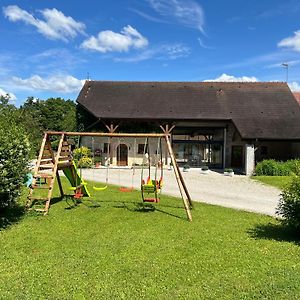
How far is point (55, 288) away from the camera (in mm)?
5117

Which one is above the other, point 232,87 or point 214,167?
point 232,87

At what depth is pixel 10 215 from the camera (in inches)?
379

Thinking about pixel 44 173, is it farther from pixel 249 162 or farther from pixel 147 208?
pixel 249 162

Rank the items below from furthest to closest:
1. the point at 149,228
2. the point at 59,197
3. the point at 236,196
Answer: the point at 236,196 → the point at 59,197 → the point at 149,228

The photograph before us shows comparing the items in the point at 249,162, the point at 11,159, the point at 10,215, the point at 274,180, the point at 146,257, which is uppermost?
the point at 11,159

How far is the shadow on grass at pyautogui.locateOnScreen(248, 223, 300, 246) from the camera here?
7.89 meters

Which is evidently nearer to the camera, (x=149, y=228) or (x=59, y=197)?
(x=149, y=228)

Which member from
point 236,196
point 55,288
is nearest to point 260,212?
point 236,196

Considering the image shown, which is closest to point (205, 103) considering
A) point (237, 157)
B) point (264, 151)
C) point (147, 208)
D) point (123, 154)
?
point (237, 157)

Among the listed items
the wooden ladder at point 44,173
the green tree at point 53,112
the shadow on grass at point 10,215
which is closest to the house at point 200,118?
the wooden ladder at point 44,173

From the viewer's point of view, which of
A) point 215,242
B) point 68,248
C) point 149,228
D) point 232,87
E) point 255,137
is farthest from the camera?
point 232,87

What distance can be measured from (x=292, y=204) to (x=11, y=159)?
6400mm

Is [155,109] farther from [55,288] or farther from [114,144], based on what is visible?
[55,288]

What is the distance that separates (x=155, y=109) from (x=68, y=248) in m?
22.5
